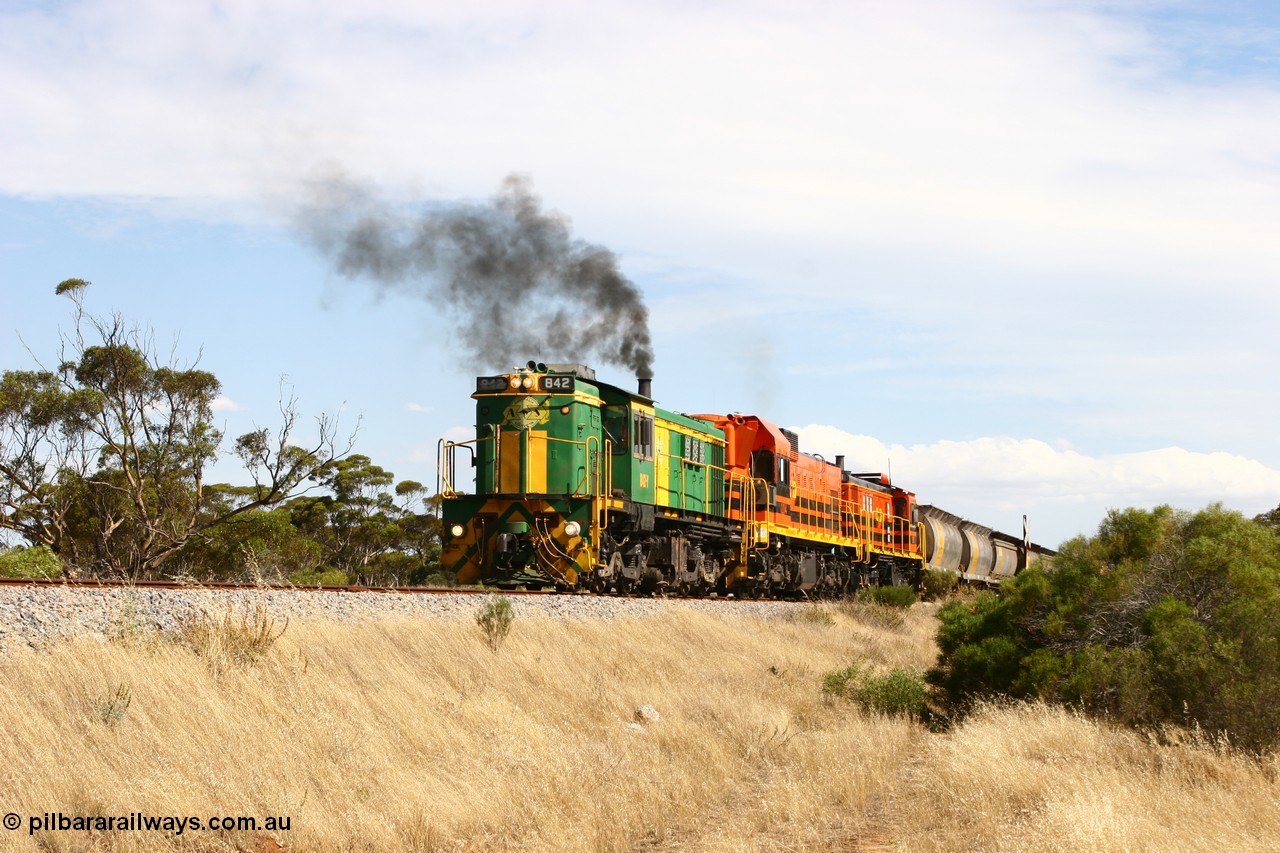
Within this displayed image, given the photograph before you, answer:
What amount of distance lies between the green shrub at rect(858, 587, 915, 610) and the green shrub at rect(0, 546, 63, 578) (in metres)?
17.6

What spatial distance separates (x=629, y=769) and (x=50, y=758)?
465cm

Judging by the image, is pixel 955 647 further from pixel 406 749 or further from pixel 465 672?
→ pixel 406 749

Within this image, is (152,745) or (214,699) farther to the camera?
(214,699)

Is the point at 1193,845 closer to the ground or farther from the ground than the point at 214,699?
closer to the ground

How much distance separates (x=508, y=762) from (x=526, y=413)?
10439 millimetres

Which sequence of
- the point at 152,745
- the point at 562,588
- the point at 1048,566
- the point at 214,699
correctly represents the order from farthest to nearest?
the point at 562,588, the point at 1048,566, the point at 214,699, the point at 152,745

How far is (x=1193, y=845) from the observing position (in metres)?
8.46

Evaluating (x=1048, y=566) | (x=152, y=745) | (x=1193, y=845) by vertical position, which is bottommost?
(x=1193, y=845)

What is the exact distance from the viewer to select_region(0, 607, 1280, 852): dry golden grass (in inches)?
324

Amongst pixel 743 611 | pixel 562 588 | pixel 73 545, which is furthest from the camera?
pixel 73 545

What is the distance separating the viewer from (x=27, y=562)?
25.1m

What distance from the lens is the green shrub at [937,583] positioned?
38781 mm

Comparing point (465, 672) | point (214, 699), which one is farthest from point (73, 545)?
point (214, 699)

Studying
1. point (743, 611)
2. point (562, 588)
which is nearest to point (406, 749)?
→ point (562, 588)
